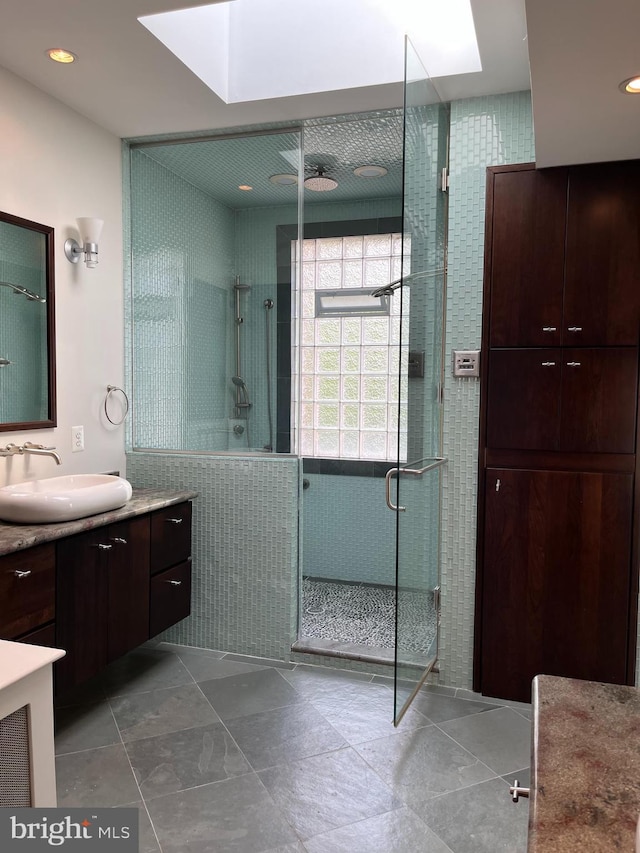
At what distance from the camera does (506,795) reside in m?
2.07

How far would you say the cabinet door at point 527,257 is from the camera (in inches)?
102

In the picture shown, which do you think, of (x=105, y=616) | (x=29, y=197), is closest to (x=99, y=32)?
(x=29, y=197)

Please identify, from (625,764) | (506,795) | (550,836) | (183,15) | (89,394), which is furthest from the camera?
(89,394)

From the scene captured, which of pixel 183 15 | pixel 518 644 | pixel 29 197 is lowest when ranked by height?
pixel 518 644

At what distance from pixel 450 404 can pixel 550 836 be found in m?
2.12

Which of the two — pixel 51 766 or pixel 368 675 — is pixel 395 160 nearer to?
pixel 368 675

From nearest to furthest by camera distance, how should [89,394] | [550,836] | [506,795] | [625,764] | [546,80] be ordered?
1. [550,836]
2. [625,764]
3. [546,80]
4. [506,795]
5. [89,394]

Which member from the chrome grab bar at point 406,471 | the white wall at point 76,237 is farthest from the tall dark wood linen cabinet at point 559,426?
the white wall at point 76,237

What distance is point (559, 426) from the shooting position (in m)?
2.62

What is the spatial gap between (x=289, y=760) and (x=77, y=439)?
1.66 metres

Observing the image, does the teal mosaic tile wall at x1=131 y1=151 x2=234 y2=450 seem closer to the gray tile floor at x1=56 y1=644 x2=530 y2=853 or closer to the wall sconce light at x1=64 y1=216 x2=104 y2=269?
the wall sconce light at x1=64 y1=216 x2=104 y2=269

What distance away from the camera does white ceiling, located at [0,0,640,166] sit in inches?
62.8

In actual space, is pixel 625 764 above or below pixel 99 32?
below

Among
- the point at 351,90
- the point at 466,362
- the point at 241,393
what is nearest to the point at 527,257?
the point at 466,362
